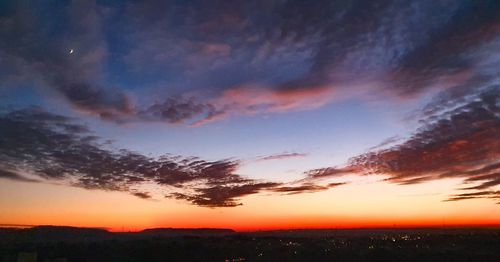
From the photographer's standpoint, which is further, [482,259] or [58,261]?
[482,259]

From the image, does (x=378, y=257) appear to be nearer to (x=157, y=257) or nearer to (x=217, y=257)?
(x=217, y=257)

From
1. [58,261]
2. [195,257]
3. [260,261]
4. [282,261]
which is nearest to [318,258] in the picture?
[282,261]

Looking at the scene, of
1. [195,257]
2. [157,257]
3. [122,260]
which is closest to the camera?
[122,260]

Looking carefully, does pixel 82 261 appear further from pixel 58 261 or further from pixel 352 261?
pixel 58 261

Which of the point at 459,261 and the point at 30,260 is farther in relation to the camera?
the point at 459,261

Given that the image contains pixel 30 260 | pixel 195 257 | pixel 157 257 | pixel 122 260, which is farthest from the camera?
pixel 195 257

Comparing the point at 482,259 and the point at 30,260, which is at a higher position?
the point at 30,260

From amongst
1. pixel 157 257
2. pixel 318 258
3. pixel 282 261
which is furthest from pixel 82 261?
pixel 318 258

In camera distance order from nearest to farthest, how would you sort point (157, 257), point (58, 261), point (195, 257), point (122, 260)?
point (58, 261), point (122, 260), point (157, 257), point (195, 257)

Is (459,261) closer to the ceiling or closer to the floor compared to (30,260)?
closer to the floor
